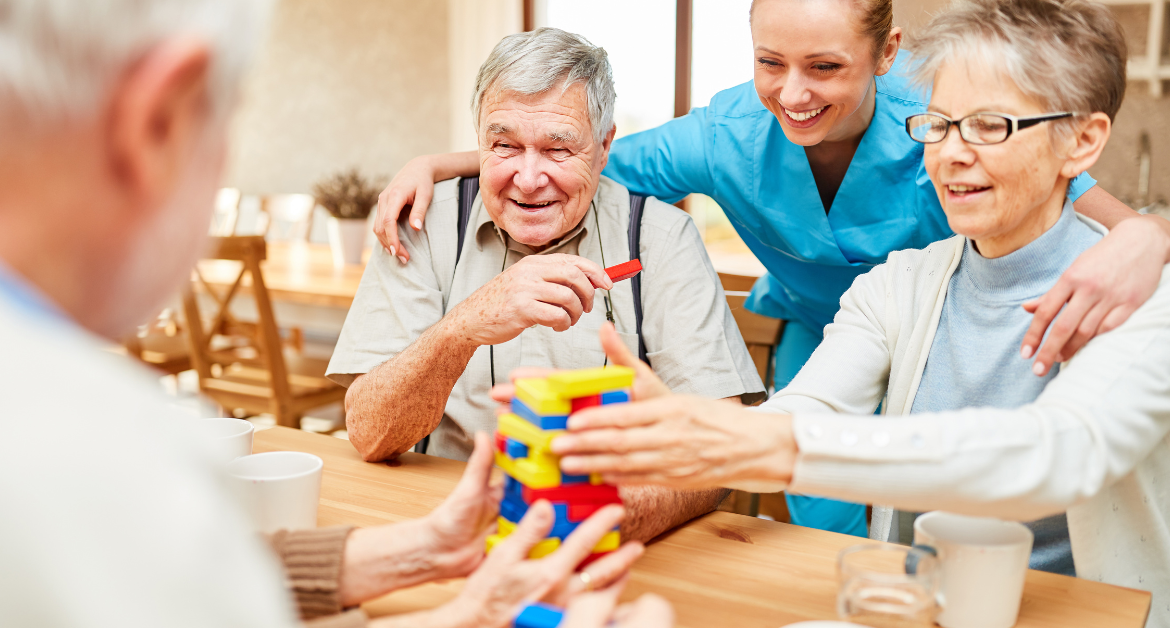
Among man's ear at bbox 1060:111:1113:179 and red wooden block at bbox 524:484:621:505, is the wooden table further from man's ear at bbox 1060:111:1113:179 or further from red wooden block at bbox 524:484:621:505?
man's ear at bbox 1060:111:1113:179

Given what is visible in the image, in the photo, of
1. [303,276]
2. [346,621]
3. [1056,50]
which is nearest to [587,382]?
[346,621]

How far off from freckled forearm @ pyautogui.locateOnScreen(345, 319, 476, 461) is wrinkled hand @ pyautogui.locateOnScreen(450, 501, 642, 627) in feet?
1.98

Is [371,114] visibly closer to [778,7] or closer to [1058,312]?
[778,7]

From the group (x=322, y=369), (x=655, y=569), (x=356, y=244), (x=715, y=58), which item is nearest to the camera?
(x=655, y=569)

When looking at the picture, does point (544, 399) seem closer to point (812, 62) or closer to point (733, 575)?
point (733, 575)

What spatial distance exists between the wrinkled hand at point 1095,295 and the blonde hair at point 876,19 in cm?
61

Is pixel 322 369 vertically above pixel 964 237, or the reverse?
pixel 964 237

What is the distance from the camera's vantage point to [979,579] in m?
0.88

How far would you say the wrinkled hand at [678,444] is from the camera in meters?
0.83

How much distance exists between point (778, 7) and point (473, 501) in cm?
105

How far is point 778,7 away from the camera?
5.00 ft

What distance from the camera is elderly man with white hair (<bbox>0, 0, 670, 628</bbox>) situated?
431 mm

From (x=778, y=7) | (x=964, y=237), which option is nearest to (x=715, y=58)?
(x=778, y=7)

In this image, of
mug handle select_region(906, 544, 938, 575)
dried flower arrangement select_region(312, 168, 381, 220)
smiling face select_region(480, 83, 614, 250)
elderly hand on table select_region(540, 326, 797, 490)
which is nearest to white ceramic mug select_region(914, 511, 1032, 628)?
mug handle select_region(906, 544, 938, 575)
